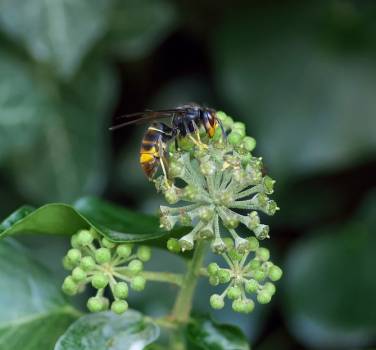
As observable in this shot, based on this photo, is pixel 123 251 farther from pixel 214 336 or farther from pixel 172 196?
pixel 214 336

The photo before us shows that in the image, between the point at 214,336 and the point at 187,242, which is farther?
the point at 214,336

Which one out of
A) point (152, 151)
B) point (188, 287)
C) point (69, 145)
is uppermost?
point (152, 151)

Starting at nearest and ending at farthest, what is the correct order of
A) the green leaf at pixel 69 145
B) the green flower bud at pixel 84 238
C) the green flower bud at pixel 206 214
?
the green flower bud at pixel 206 214 → the green flower bud at pixel 84 238 → the green leaf at pixel 69 145

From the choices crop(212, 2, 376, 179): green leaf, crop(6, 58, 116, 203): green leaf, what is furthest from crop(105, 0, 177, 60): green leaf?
crop(212, 2, 376, 179): green leaf

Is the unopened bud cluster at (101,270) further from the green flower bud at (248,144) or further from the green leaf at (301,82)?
the green leaf at (301,82)

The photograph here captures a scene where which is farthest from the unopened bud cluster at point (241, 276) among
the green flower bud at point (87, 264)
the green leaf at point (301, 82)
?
the green leaf at point (301, 82)

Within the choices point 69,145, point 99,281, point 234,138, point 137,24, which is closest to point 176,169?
point 234,138

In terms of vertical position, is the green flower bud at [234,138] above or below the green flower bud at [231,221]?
above
